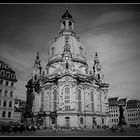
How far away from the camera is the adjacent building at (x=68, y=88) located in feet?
215

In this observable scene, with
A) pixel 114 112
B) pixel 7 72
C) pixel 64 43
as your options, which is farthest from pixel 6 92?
pixel 114 112

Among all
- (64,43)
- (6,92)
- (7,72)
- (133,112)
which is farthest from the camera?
(133,112)

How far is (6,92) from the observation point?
1969 inches

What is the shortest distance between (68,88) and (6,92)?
23.3m

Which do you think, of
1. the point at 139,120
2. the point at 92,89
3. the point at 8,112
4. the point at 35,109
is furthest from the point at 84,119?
the point at 139,120

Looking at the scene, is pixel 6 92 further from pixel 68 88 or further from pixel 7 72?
pixel 68 88

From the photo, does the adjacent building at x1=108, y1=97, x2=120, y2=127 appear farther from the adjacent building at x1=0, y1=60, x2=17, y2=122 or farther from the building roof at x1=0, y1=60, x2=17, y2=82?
the building roof at x1=0, y1=60, x2=17, y2=82

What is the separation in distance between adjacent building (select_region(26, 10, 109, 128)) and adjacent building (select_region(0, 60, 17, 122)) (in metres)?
18.8

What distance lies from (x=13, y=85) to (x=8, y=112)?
7284mm

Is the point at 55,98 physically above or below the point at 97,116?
above

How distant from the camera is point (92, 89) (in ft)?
245

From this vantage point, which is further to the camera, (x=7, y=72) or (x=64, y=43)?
(x=64, y=43)

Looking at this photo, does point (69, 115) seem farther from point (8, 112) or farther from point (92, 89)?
point (8, 112)

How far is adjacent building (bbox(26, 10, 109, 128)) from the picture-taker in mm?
65562
